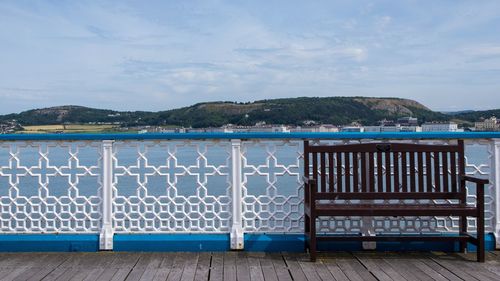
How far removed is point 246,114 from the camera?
428 inches

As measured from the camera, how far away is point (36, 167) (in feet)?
16.9

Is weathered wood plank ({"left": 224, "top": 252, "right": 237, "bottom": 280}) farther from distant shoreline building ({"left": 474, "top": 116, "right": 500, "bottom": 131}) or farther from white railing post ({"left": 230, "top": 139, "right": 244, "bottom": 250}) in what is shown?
distant shoreline building ({"left": 474, "top": 116, "right": 500, "bottom": 131})

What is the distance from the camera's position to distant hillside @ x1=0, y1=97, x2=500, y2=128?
10141 mm

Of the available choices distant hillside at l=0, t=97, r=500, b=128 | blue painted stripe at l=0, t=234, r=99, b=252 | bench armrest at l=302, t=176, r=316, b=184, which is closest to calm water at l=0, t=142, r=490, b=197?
bench armrest at l=302, t=176, r=316, b=184

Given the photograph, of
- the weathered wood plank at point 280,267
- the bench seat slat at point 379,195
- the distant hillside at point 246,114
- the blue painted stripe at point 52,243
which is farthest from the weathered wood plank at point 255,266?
the distant hillside at point 246,114

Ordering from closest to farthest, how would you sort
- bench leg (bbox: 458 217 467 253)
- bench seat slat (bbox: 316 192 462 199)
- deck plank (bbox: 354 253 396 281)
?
deck plank (bbox: 354 253 396 281), bench seat slat (bbox: 316 192 462 199), bench leg (bbox: 458 217 467 253)

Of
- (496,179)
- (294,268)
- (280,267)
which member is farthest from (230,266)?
(496,179)

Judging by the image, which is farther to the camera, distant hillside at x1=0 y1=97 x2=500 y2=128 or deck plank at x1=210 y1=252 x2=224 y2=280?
distant hillside at x1=0 y1=97 x2=500 y2=128

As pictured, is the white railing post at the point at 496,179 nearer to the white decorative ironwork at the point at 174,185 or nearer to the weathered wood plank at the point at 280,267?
the weathered wood plank at the point at 280,267

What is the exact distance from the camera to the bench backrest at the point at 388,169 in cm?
496

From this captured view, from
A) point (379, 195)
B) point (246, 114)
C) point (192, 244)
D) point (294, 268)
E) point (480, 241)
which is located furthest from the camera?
point (246, 114)

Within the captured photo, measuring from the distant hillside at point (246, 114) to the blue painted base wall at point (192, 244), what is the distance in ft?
14.1

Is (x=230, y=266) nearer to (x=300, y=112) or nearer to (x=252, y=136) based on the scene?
(x=252, y=136)

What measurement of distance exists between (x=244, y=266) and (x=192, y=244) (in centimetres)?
76
